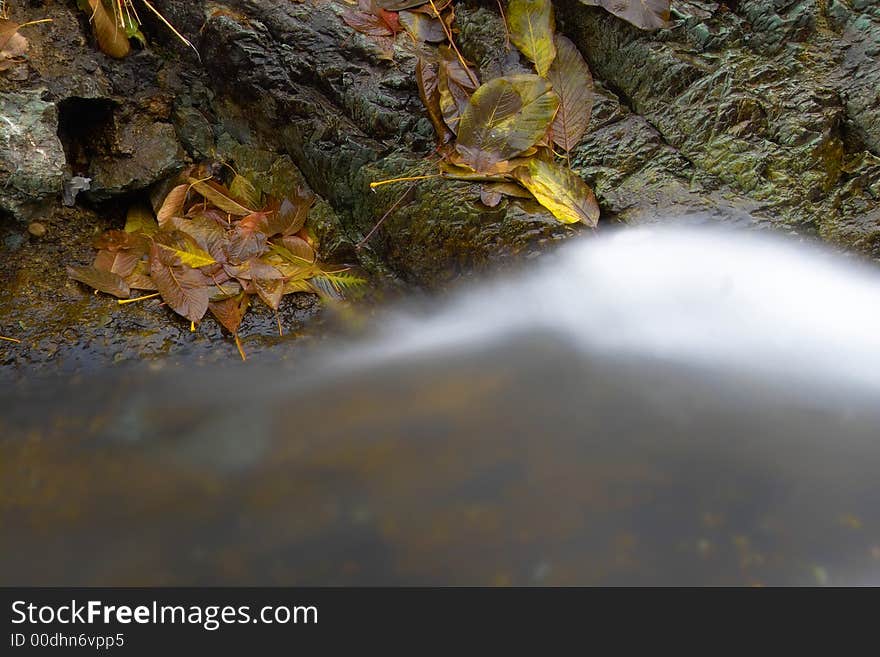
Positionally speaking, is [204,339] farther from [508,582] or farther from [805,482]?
[805,482]

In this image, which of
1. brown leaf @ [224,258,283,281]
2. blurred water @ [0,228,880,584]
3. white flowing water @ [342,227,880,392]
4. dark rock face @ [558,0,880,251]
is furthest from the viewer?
brown leaf @ [224,258,283,281]

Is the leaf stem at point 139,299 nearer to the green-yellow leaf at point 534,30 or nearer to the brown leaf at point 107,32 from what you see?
the brown leaf at point 107,32

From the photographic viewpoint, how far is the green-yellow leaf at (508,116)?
6.04 ft

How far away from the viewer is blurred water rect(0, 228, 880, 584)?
1.27 meters

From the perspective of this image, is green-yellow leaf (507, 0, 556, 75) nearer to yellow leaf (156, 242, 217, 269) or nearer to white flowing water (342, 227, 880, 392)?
white flowing water (342, 227, 880, 392)

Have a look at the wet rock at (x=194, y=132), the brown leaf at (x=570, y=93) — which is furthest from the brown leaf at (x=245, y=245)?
the brown leaf at (x=570, y=93)

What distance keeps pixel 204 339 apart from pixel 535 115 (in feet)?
3.51

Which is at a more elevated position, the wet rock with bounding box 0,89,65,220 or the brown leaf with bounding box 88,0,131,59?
the brown leaf with bounding box 88,0,131,59

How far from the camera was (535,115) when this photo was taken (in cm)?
185

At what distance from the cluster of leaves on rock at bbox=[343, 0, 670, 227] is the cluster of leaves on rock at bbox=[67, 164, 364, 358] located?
1.05 feet

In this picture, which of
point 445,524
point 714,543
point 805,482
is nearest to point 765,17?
point 805,482

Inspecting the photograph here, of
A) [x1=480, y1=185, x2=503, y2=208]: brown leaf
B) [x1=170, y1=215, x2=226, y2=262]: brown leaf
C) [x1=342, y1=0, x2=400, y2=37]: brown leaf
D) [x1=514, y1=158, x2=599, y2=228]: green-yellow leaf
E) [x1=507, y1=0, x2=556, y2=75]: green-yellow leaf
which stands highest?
[x1=507, y1=0, x2=556, y2=75]: green-yellow leaf

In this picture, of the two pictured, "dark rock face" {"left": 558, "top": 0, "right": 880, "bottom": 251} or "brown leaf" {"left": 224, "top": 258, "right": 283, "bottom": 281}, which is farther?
"brown leaf" {"left": 224, "top": 258, "right": 283, "bottom": 281}

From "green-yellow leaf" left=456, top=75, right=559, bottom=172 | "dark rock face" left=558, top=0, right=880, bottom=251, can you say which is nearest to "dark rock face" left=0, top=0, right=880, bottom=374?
"dark rock face" left=558, top=0, right=880, bottom=251
